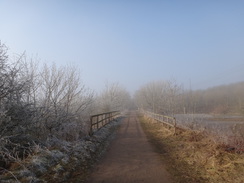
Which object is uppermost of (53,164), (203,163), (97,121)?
(97,121)

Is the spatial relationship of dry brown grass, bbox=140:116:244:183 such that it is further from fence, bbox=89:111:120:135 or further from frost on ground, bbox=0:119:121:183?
fence, bbox=89:111:120:135

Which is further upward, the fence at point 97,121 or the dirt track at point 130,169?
the fence at point 97,121

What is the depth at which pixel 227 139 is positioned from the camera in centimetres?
785

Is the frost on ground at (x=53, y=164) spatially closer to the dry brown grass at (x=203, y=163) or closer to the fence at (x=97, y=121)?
the dry brown grass at (x=203, y=163)

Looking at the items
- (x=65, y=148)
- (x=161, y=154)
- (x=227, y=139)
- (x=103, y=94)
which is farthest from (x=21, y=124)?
(x=103, y=94)

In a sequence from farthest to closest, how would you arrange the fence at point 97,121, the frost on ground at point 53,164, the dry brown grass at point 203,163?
the fence at point 97,121
the dry brown grass at point 203,163
the frost on ground at point 53,164

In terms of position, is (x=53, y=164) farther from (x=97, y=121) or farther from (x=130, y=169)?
(x=97, y=121)

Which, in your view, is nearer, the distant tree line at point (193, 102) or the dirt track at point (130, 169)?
the dirt track at point (130, 169)

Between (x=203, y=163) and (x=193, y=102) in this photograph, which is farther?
(x=193, y=102)

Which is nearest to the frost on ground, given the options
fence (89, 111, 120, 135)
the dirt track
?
the dirt track

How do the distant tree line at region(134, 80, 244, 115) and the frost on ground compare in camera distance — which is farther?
the distant tree line at region(134, 80, 244, 115)

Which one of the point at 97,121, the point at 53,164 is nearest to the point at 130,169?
the point at 53,164

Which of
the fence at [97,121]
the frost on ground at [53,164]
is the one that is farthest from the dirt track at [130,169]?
the fence at [97,121]

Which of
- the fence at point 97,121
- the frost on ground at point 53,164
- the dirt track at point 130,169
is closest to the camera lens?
the frost on ground at point 53,164
